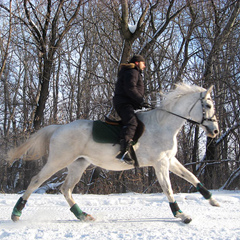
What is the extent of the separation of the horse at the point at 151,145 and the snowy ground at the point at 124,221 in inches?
13.9

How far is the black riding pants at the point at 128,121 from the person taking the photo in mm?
4223

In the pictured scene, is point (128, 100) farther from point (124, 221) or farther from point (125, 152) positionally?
point (124, 221)

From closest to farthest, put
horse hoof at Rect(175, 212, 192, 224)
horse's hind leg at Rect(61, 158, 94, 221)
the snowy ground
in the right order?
1. the snowy ground
2. horse hoof at Rect(175, 212, 192, 224)
3. horse's hind leg at Rect(61, 158, 94, 221)

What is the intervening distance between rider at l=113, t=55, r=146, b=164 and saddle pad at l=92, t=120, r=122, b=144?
0.53ft

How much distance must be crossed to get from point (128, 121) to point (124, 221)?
1.52 meters

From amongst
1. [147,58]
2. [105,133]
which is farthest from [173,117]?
[147,58]

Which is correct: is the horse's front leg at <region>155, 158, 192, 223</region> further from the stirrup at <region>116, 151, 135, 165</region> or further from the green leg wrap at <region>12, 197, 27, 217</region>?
the green leg wrap at <region>12, 197, 27, 217</region>

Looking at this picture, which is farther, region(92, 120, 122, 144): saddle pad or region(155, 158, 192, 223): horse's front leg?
region(92, 120, 122, 144): saddle pad

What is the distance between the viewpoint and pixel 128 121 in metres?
4.34

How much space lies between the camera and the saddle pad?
14.4ft

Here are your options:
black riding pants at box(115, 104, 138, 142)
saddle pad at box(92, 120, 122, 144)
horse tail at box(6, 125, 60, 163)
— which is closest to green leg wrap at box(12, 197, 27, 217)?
horse tail at box(6, 125, 60, 163)

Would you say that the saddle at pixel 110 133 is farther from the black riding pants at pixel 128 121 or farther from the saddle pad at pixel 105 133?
the black riding pants at pixel 128 121

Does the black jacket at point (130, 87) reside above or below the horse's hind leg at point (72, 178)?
above

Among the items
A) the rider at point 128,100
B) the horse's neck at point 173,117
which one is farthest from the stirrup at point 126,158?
the horse's neck at point 173,117
